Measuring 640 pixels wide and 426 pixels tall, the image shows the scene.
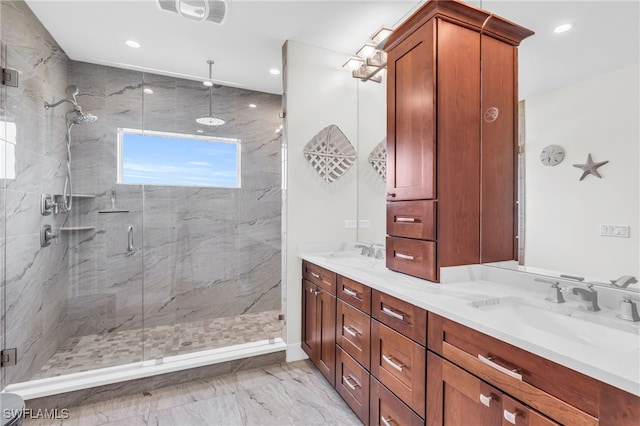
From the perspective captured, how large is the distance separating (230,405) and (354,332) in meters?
1.02

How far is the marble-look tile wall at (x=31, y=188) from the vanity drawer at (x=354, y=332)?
7.33 ft

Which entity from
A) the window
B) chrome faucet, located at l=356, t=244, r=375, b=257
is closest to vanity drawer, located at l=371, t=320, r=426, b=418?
chrome faucet, located at l=356, t=244, r=375, b=257

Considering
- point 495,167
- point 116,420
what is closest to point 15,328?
point 116,420

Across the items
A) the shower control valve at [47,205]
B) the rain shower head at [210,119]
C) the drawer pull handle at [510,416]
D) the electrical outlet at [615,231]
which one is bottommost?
the drawer pull handle at [510,416]

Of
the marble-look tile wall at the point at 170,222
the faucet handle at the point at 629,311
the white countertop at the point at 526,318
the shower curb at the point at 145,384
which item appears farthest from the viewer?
the marble-look tile wall at the point at 170,222

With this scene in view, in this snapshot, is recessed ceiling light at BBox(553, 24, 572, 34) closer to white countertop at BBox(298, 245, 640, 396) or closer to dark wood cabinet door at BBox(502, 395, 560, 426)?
white countertop at BBox(298, 245, 640, 396)

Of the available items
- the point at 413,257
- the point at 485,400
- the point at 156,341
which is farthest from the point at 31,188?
the point at 485,400

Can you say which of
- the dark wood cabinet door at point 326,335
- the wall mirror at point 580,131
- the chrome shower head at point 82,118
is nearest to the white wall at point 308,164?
the dark wood cabinet door at point 326,335

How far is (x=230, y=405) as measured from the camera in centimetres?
200

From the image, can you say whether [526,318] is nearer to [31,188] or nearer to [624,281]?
[624,281]

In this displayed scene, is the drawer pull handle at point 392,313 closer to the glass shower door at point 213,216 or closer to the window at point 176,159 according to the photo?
the glass shower door at point 213,216

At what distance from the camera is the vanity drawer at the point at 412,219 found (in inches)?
62.5

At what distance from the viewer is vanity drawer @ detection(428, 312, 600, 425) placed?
76 centimetres

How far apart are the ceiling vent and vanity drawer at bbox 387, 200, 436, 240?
1.81m
